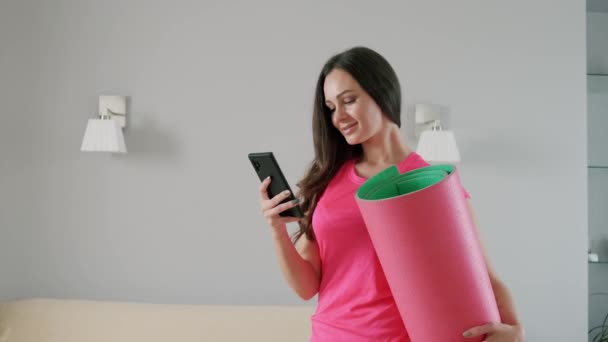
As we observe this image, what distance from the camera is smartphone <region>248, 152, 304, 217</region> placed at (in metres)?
1.16

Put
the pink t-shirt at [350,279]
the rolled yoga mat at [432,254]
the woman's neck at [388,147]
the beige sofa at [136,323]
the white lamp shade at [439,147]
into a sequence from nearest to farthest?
the rolled yoga mat at [432,254] < the pink t-shirt at [350,279] < the woman's neck at [388,147] < the beige sofa at [136,323] < the white lamp shade at [439,147]

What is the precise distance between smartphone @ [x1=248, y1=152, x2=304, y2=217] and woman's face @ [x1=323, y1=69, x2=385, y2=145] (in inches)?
6.3

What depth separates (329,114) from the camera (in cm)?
132

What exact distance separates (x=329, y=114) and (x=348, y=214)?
27 cm

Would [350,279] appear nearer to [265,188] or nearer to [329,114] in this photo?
[265,188]

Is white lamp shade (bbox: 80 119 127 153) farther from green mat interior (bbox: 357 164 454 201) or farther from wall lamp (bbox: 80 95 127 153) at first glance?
green mat interior (bbox: 357 164 454 201)

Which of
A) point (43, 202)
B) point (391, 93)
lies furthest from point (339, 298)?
point (43, 202)

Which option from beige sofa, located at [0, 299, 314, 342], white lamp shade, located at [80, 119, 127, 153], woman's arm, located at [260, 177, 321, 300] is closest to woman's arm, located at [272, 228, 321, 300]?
woman's arm, located at [260, 177, 321, 300]

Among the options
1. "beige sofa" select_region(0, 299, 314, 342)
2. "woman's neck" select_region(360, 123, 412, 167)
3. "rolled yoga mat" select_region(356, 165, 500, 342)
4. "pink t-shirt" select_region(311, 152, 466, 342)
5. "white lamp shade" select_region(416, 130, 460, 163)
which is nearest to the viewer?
"rolled yoga mat" select_region(356, 165, 500, 342)

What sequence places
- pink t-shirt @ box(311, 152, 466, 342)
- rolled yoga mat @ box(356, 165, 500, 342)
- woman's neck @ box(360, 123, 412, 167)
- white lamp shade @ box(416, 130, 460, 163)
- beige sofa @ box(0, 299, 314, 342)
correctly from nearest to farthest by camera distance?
rolled yoga mat @ box(356, 165, 500, 342) → pink t-shirt @ box(311, 152, 466, 342) → woman's neck @ box(360, 123, 412, 167) → beige sofa @ box(0, 299, 314, 342) → white lamp shade @ box(416, 130, 460, 163)

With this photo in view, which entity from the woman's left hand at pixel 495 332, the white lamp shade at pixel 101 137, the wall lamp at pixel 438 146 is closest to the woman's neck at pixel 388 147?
the woman's left hand at pixel 495 332

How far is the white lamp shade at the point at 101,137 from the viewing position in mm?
2137

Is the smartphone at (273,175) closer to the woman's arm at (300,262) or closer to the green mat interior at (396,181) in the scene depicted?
the woman's arm at (300,262)

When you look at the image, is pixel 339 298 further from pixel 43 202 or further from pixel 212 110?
pixel 43 202
